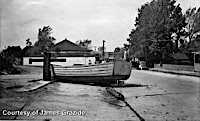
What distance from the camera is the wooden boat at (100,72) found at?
9.26 meters

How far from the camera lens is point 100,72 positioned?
9.45 metres

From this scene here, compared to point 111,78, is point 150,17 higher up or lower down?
higher up

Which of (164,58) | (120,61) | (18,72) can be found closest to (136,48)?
(164,58)

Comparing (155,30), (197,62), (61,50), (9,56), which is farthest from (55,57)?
(155,30)

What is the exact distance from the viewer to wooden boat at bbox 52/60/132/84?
926cm

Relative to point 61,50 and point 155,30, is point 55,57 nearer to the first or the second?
point 61,50

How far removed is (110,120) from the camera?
10.9 ft

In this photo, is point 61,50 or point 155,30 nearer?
point 61,50

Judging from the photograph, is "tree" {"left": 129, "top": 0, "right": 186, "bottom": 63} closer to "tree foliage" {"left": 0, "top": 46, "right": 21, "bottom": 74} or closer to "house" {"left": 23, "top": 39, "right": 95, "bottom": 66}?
"house" {"left": 23, "top": 39, "right": 95, "bottom": 66}

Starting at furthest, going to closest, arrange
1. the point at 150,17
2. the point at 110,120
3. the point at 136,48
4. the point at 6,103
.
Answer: the point at 136,48
the point at 150,17
the point at 6,103
the point at 110,120

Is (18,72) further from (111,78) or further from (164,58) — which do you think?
(164,58)

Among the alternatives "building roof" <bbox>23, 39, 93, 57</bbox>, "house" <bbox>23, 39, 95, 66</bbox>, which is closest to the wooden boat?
"house" <bbox>23, 39, 95, 66</bbox>

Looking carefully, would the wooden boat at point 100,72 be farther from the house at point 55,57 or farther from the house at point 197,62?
the house at point 197,62

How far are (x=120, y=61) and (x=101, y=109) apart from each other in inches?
214
